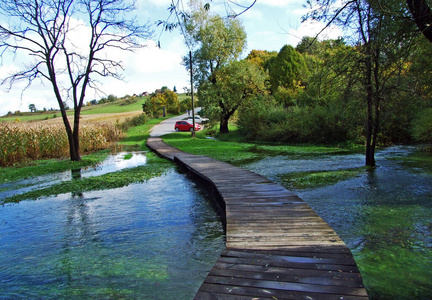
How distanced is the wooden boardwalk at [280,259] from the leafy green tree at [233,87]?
23.3 m

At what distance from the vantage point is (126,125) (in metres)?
43.4

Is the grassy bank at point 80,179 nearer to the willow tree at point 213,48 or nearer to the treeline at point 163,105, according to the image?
the willow tree at point 213,48

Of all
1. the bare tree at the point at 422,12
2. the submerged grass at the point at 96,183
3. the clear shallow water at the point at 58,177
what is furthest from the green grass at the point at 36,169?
the bare tree at the point at 422,12

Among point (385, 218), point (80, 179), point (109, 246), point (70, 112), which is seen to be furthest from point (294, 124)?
point (70, 112)

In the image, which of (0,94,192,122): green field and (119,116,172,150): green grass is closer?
(119,116,172,150): green grass

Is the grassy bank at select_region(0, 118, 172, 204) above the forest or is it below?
below

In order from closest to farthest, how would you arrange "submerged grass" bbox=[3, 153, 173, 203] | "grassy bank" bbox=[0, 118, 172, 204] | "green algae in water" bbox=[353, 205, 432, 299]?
"green algae in water" bbox=[353, 205, 432, 299] < "submerged grass" bbox=[3, 153, 173, 203] < "grassy bank" bbox=[0, 118, 172, 204]

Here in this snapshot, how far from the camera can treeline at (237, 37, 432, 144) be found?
36.8 ft

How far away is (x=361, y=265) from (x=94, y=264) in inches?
157

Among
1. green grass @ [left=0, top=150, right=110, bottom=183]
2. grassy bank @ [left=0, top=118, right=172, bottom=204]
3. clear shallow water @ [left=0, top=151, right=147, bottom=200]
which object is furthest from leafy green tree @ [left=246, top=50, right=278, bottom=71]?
grassy bank @ [left=0, top=118, right=172, bottom=204]

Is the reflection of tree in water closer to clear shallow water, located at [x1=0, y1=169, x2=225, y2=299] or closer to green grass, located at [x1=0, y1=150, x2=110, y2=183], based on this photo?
clear shallow water, located at [x1=0, y1=169, x2=225, y2=299]

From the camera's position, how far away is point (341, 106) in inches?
603

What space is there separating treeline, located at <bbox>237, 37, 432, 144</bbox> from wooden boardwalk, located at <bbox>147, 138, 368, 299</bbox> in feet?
10.7

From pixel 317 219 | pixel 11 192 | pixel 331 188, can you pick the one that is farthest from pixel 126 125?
pixel 317 219
